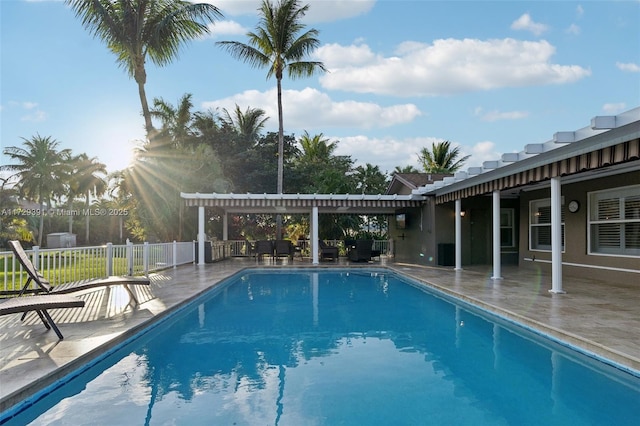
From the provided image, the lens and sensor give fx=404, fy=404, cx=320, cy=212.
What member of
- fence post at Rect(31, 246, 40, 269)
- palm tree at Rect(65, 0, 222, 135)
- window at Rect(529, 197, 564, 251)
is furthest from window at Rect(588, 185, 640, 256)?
palm tree at Rect(65, 0, 222, 135)

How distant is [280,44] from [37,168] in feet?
80.8

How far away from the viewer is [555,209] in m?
7.81

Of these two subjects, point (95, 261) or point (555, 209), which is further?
point (95, 261)

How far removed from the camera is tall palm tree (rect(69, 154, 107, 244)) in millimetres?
35031

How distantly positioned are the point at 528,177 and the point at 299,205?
8582 millimetres

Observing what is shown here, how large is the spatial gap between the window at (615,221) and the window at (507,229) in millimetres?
4258

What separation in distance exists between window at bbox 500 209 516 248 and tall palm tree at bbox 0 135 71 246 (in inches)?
1319

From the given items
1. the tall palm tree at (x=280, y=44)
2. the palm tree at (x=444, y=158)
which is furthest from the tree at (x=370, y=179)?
the palm tree at (x=444, y=158)

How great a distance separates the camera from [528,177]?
8477mm

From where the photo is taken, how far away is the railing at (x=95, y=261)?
662 centimetres

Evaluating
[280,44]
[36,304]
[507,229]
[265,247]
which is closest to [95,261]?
[36,304]

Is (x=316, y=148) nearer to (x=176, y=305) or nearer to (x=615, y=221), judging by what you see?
(x=615, y=221)

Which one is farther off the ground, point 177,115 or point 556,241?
point 177,115

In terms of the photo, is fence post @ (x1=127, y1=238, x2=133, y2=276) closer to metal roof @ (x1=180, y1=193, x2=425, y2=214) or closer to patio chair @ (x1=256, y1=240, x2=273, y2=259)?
metal roof @ (x1=180, y1=193, x2=425, y2=214)
